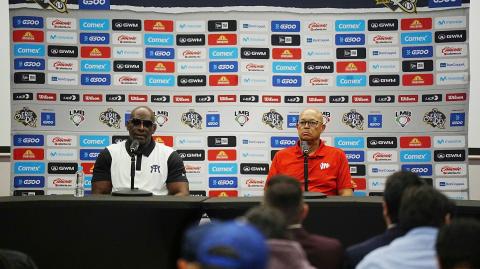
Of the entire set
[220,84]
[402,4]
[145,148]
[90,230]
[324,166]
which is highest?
[402,4]

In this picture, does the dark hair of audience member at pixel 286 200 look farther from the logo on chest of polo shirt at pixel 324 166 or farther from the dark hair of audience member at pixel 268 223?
the logo on chest of polo shirt at pixel 324 166

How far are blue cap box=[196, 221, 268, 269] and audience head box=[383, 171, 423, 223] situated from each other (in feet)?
5.63

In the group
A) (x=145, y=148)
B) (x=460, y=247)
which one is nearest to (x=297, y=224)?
(x=460, y=247)

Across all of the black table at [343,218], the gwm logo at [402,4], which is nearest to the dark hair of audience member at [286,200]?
the black table at [343,218]

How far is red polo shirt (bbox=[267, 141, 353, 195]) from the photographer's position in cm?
484

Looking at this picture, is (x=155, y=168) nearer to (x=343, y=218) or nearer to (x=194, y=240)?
(x=343, y=218)

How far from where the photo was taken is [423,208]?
8.04 ft

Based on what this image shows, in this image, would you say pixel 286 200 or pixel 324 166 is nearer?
pixel 286 200

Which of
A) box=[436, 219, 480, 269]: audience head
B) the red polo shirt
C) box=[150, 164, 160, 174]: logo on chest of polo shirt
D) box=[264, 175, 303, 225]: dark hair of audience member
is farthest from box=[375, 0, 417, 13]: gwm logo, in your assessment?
box=[436, 219, 480, 269]: audience head

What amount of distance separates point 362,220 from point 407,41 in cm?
276

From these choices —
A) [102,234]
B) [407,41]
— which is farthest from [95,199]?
[407,41]

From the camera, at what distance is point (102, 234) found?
3.64 m

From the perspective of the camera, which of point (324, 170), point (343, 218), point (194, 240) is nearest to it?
point (194, 240)

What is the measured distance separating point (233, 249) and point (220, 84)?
487 cm
